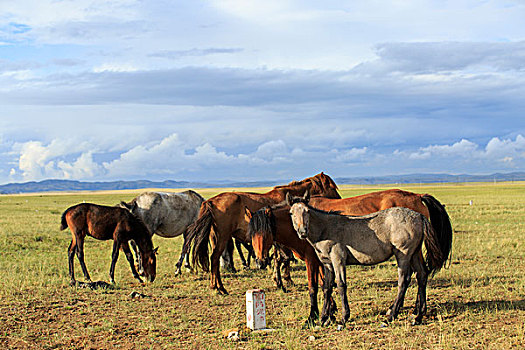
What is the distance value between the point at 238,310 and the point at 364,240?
9.42 ft

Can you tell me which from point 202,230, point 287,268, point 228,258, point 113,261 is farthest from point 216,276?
point 228,258

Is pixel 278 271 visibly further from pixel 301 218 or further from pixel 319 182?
pixel 301 218

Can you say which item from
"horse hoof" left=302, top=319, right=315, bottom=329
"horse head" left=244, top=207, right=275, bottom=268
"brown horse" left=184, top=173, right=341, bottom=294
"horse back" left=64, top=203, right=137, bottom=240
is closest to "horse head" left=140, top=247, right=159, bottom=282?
"horse back" left=64, top=203, right=137, bottom=240

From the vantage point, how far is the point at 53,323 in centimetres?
839

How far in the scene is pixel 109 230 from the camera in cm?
1162

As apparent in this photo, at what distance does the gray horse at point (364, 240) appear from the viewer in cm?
762

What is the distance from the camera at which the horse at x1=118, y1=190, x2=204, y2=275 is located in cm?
1341

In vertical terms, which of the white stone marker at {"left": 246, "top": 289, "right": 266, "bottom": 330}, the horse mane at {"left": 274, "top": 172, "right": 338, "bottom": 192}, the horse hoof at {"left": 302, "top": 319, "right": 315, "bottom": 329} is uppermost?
the horse mane at {"left": 274, "top": 172, "right": 338, "bottom": 192}

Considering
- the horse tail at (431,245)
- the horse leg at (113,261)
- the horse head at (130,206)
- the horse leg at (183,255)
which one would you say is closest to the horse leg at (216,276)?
the horse leg at (183,255)

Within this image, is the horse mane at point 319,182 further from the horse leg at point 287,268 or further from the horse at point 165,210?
the horse at point 165,210

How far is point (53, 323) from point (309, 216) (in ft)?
15.4

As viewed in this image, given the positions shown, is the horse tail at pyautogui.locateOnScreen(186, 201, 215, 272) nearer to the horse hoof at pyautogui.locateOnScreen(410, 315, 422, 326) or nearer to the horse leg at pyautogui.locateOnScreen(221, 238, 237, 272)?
the horse leg at pyautogui.locateOnScreen(221, 238, 237, 272)

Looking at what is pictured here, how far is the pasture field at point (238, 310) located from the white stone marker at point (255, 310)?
188 millimetres

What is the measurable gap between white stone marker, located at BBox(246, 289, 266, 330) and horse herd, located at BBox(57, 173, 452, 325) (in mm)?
527
